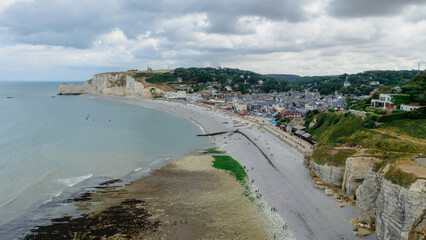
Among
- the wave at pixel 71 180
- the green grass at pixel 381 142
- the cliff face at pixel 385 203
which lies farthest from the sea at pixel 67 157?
the green grass at pixel 381 142

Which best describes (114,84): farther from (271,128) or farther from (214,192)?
(214,192)

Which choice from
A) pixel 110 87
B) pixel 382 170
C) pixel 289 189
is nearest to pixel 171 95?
pixel 110 87

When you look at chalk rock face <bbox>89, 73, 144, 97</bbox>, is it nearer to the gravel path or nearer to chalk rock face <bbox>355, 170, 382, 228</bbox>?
the gravel path

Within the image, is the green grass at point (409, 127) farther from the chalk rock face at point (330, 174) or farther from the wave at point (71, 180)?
the wave at point (71, 180)

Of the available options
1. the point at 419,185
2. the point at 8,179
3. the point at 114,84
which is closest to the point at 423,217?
the point at 419,185

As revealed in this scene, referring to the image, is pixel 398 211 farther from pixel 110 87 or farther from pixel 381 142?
pixel 110 87
